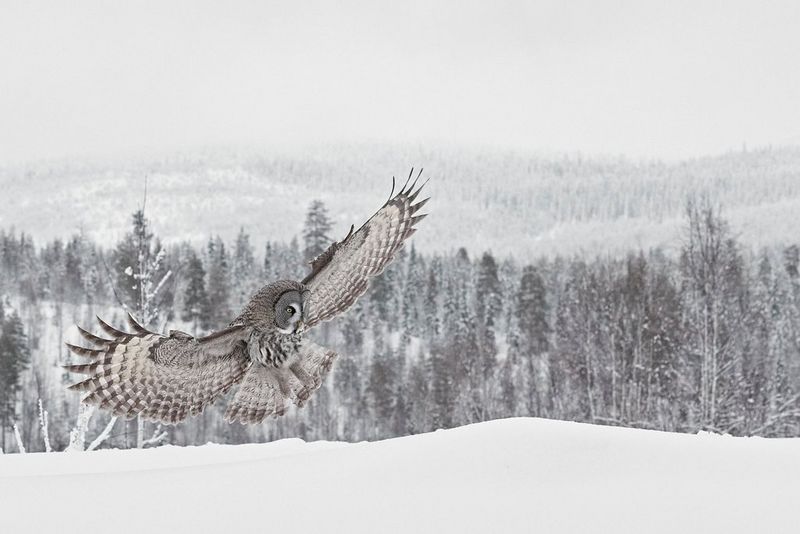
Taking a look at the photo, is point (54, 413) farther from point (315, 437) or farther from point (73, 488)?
point (73, 488)

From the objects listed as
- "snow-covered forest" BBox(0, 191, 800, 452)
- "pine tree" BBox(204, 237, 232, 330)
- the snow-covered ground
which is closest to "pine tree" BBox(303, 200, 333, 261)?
"snow-covered forest" BBox(0, 191, 800, 452)

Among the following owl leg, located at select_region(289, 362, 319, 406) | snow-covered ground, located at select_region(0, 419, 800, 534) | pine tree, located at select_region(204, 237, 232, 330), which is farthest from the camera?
pine tree, located at select_region(204, 237, 232, 330)

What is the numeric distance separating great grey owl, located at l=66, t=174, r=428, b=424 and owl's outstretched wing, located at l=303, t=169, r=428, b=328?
17mm

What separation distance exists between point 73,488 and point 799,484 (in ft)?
13.1

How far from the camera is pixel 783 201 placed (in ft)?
551

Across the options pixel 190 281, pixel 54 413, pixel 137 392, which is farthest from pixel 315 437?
pixel 137 392

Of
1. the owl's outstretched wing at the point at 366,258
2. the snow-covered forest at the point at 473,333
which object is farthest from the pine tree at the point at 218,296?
the owl's outstretched wing at the point at 366,258

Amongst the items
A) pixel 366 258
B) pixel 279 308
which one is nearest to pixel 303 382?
pixel 279 308

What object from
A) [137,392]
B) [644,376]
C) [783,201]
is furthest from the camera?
[783,201]

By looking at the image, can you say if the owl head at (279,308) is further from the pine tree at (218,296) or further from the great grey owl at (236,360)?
the pine tree at (218,296)

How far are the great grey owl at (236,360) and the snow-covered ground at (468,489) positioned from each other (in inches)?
17.2

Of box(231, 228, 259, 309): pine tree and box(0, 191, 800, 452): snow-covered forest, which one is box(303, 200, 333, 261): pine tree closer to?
box(0, 191, 800, 452): snow-covered forest

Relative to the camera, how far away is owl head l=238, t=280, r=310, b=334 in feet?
17.1

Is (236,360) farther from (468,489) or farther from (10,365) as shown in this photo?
(10,365)
